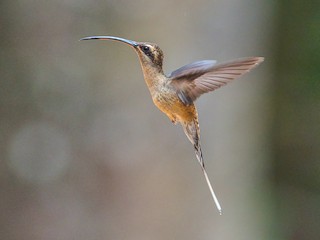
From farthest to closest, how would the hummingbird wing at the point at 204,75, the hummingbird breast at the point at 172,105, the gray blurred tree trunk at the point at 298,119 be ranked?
the gray blurred tree trunk at the point at 298,119 < the hummingbird breast at the point at 172,105 < the hummingbird wing at the point at 204,75

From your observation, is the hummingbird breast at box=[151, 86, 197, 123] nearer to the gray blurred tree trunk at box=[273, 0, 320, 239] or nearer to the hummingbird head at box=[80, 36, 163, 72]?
the hummingbird head at box=[80, 36, 163, 72]

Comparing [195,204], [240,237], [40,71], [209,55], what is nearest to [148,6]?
[209,55]

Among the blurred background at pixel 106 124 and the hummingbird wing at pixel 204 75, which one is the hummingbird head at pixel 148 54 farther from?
the blurred background at pixel 106 124

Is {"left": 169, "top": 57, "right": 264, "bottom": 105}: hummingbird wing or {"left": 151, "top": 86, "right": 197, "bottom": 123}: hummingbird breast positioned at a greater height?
{"left": 169, "top": 57, "right": 264, "bottom": 105}: hummingbird wing

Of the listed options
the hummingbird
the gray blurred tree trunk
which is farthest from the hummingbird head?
the gray blurred tree trunk

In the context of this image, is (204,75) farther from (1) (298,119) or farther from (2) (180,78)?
(1) (298,119)

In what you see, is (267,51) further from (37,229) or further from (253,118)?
(37,229)

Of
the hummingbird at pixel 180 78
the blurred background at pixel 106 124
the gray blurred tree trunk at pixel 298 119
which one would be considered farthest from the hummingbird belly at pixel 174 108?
the gray blurred tree trunk at pixel 298 119
